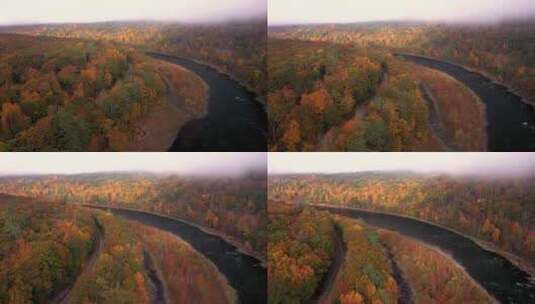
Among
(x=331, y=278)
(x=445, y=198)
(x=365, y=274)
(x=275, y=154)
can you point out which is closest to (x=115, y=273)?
(x=275, y=154)

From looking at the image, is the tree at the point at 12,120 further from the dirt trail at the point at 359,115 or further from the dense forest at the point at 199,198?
the dirt trail at the point at 359,115

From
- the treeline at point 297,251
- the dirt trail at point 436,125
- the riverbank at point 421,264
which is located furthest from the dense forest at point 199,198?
the dirt trail at point 436,125

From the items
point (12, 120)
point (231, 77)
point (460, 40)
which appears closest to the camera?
point (12, 120)

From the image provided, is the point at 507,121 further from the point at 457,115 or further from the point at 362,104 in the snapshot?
the point at 362,104

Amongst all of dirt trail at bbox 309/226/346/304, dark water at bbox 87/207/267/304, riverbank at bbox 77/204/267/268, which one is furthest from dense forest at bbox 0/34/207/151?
dirt trail at bbox 309/226/346/304

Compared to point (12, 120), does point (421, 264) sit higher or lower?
lower

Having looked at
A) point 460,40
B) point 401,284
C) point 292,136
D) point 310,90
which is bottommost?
point 401,284
